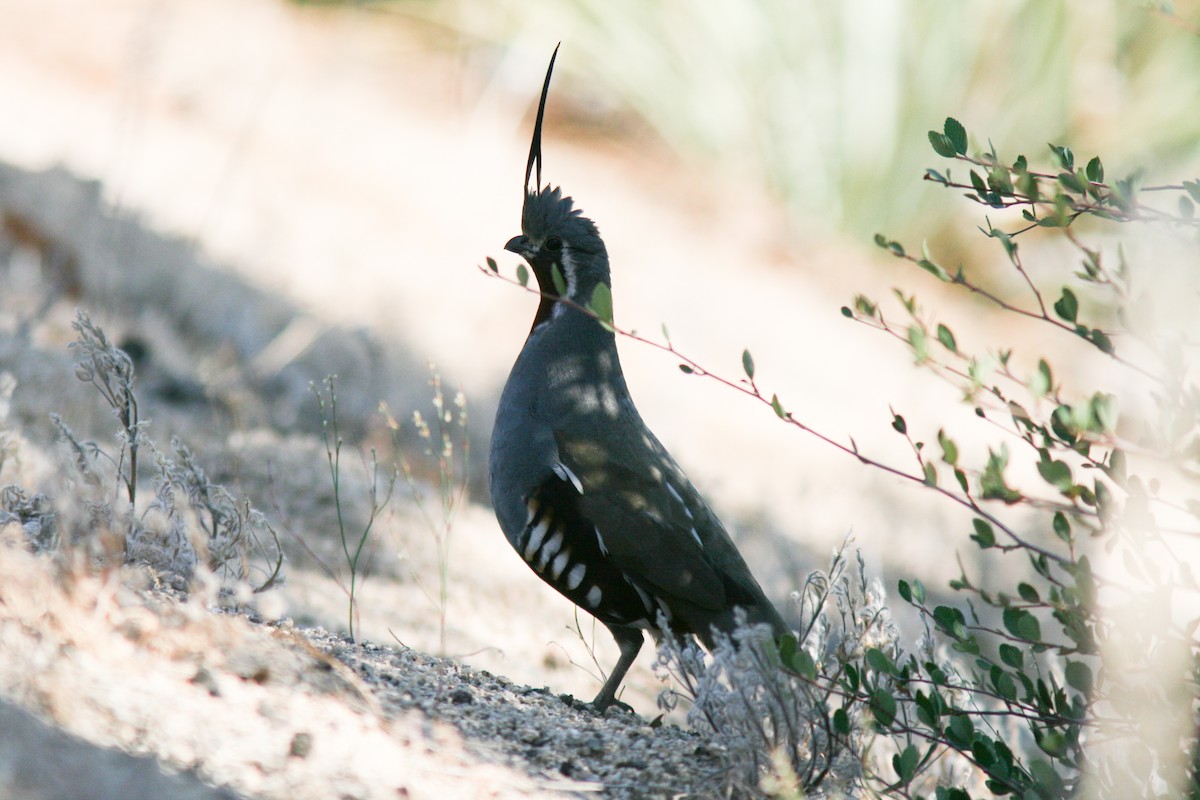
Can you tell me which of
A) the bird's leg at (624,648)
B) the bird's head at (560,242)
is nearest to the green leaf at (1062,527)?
the bird's leg at (624,648)

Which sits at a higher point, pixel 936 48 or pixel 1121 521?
pixel 936 48

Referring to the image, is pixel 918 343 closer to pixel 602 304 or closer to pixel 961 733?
pixel 602 304

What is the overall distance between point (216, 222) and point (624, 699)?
4477 millimetres

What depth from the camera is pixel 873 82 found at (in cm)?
949

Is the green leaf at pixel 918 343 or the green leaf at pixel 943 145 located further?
the green leaf at pixel 943 145

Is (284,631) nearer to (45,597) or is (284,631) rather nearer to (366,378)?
(45,597)

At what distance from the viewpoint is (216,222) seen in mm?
7746

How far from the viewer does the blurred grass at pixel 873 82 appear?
9.48 m

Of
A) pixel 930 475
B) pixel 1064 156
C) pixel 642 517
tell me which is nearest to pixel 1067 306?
pixel 1064 156

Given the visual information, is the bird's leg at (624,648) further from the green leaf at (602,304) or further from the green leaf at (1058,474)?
the green leaf at (1058,474)

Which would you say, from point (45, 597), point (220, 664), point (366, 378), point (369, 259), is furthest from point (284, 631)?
point (369, 259)

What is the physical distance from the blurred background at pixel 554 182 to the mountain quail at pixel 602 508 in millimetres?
1419

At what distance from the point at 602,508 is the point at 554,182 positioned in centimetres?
688

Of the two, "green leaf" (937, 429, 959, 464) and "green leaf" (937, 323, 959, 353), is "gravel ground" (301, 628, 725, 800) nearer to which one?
"green leaf" (937, 429, 959, 464)
